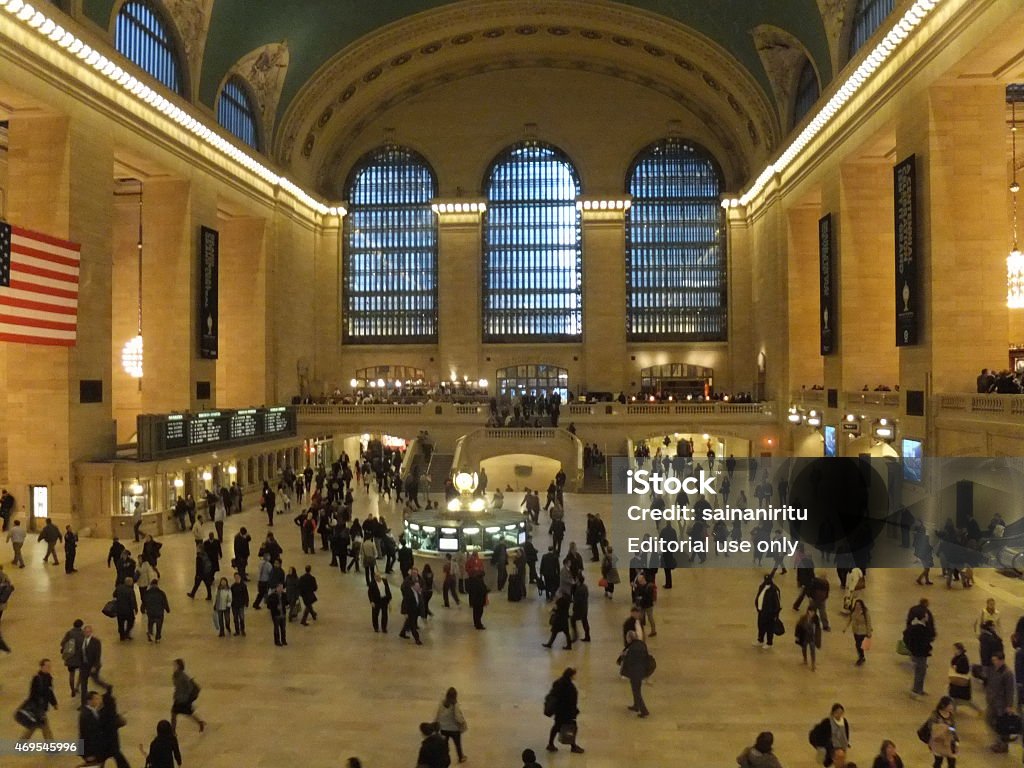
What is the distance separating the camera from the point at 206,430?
22.0 m

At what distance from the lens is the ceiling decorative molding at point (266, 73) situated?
28.1 metres

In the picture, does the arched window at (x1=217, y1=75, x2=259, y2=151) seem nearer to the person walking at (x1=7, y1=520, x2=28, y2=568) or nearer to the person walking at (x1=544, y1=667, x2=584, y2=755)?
the person walking at (x1=7, y1=520, x2=28, y2=568)

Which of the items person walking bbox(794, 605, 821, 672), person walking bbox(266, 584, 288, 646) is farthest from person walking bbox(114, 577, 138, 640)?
person walking bbox(794, 605, 821, 672)

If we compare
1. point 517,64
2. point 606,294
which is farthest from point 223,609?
point 517,64

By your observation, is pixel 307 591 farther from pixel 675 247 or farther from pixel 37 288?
pixel 675 247

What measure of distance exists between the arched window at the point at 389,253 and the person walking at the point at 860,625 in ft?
99.1

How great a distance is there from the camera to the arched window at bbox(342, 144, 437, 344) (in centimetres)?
3866

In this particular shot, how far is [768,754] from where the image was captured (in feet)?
18.8

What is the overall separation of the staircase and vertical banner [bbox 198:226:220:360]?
1249 cm

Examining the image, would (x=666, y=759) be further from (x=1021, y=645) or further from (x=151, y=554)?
(x=151, y=554)

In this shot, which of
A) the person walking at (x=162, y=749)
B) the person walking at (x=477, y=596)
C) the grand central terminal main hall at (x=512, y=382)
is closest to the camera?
the person walking at (x=162, y=749)

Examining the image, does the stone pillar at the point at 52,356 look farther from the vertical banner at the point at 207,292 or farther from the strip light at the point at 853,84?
the strip light at the point at 853,84

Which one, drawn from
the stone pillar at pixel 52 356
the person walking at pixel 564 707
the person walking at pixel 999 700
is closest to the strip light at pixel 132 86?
the stone pillar at pixel 52 356

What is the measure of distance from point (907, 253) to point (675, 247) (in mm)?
19955
